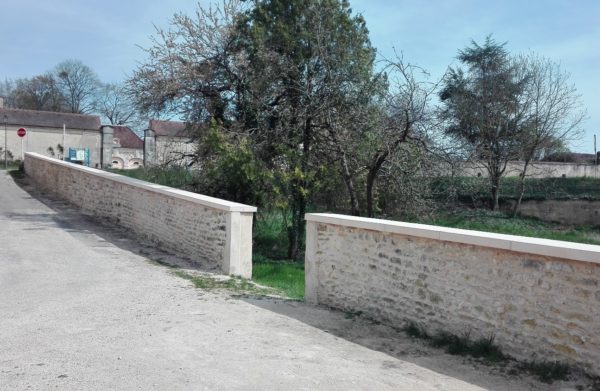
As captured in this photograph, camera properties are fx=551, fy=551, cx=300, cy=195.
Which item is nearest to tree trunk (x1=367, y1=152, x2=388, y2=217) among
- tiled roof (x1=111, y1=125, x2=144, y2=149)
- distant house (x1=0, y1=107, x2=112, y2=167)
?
distant house (x1=0, y1=107, x2=112, y2=167)

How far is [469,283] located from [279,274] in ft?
23.7

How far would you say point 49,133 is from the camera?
5328 centimetres

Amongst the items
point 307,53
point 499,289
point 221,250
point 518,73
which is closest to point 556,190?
point 518,73

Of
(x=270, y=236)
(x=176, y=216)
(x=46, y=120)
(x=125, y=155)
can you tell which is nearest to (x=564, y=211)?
(x=270, y=236)

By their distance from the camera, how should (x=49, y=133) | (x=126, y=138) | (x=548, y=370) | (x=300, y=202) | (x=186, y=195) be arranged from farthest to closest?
(x=126, y=138)
(x=49, y=133)
(x=300, y=202)
(x=186, y=195)
(x=548, y=370)

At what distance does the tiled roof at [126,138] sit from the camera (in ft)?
205

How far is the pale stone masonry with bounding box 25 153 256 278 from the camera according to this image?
9.41 meters

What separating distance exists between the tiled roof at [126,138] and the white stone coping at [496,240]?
2302 inches

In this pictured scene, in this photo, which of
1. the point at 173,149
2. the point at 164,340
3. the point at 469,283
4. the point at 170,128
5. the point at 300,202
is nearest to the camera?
the point at 469,283

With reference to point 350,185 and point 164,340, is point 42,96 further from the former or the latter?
point 164,340

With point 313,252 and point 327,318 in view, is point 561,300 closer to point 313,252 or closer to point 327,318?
point 327,318

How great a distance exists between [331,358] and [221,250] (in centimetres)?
472

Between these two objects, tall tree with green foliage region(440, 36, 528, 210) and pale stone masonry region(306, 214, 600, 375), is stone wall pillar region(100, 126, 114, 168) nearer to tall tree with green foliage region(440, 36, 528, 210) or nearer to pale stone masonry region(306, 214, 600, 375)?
tall tree with green foliage region(440, 36, 528, 210)

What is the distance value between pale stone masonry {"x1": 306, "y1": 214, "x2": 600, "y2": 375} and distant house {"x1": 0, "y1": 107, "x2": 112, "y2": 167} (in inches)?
1908
